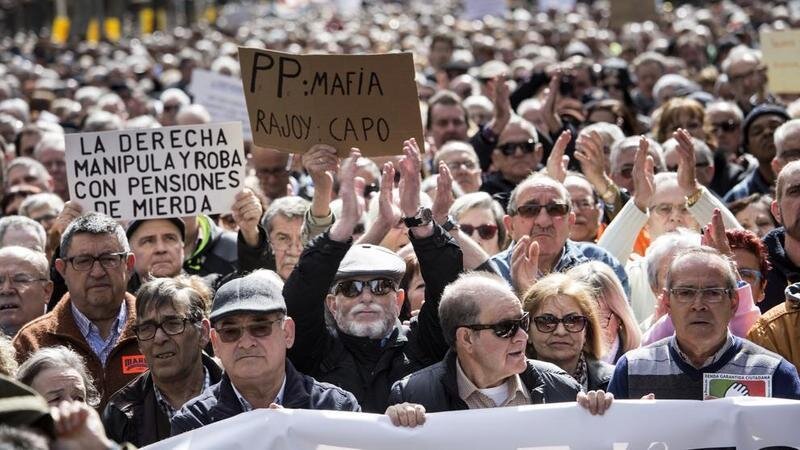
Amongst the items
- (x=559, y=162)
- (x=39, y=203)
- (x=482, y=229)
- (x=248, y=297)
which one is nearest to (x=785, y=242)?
(x=482, y=229)

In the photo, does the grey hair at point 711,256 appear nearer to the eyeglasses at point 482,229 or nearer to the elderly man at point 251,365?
the elderly man at point 251,365

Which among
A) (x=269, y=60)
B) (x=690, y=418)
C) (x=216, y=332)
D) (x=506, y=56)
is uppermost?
(x=506, y=56)

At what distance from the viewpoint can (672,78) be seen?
1586cm

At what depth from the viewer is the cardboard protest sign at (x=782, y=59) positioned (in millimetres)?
13656

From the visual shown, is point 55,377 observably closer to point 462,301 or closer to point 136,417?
point 136,417

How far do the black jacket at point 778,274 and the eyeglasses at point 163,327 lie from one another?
8.83 feet

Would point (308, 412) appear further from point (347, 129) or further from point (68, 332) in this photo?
point (347, 129)

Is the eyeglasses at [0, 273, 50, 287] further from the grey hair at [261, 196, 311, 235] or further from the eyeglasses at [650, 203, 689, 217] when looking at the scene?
the eyeglasses at [650, 203, 689, 217]

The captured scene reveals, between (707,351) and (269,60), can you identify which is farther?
(269,60)

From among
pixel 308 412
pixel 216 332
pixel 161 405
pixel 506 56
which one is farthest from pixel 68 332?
pixel 506 56

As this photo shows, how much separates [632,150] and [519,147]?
2.61 ft

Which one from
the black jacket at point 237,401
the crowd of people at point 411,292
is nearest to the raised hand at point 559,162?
the crowd of people at point 411,292

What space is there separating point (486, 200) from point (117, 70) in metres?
14.7

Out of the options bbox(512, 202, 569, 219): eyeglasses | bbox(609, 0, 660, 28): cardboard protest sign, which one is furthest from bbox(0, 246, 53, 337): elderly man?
bbox(609, 0, 660, 28): cardboard protest sign
